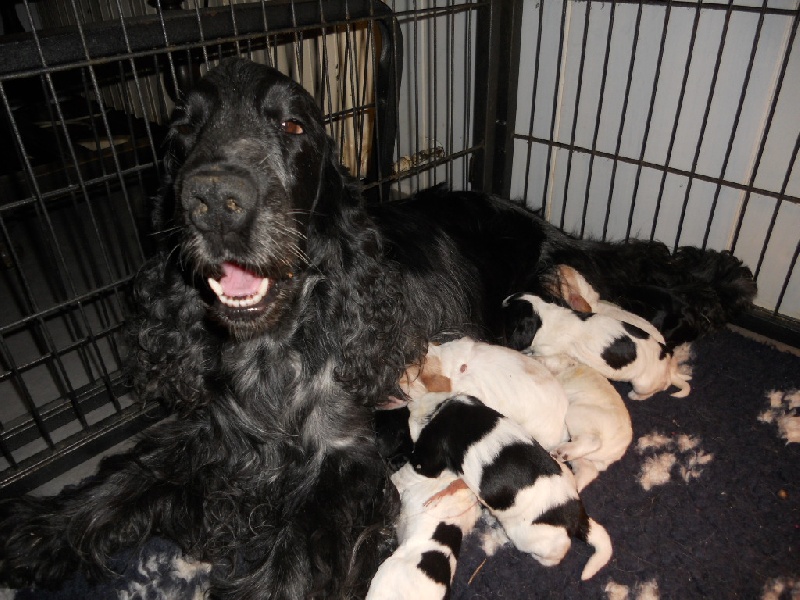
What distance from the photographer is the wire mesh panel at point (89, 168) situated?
1796 millimetres

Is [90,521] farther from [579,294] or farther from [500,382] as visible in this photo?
[579,294]

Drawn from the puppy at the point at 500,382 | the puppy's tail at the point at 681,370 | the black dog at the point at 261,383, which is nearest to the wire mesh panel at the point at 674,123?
the puppy's tail at the point at 681,370

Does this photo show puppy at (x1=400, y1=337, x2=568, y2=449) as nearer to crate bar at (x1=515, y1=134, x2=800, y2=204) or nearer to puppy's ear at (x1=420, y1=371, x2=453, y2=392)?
puppy's ear at (x1=420, y1=371, x2=453, y2=392)

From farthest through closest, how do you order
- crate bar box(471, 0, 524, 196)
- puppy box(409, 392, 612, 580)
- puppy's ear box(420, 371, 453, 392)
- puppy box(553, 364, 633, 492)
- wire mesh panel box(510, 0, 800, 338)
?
1. crate bar box(471, 0, 524, 196)
2. wire mesh panel box(510, 0, 800, 338)
3. puppy's ear box(420, 371, 453, 392)
4. puppy box(553, 364, 633, 492)
5. puppy box(409, 392, 612, 580)

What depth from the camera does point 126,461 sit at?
2000 mm

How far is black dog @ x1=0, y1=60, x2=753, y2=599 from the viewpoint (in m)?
1.54

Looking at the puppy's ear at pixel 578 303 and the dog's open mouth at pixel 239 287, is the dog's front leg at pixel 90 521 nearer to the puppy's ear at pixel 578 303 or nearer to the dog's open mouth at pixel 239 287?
the dog's open mouth at pixel 239 287

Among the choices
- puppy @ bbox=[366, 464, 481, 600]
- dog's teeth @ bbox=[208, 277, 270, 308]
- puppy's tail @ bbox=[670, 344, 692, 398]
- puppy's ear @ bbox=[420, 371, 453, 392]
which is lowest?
puppy's tail @ bbox=[670, 344, 692, 398]

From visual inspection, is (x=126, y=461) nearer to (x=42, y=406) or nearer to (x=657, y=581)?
(x=42, y=406)

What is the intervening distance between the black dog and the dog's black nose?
0.07 metres

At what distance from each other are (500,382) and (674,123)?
1541mm

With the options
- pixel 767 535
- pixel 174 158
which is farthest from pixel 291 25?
pixel 767 535

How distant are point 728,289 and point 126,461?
2490mm

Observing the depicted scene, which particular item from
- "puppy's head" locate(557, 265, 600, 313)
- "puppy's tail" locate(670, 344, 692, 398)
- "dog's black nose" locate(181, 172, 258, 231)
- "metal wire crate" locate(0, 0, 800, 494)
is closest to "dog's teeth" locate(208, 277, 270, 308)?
"dog's black nose" locate(181, 172, 258, 231)
